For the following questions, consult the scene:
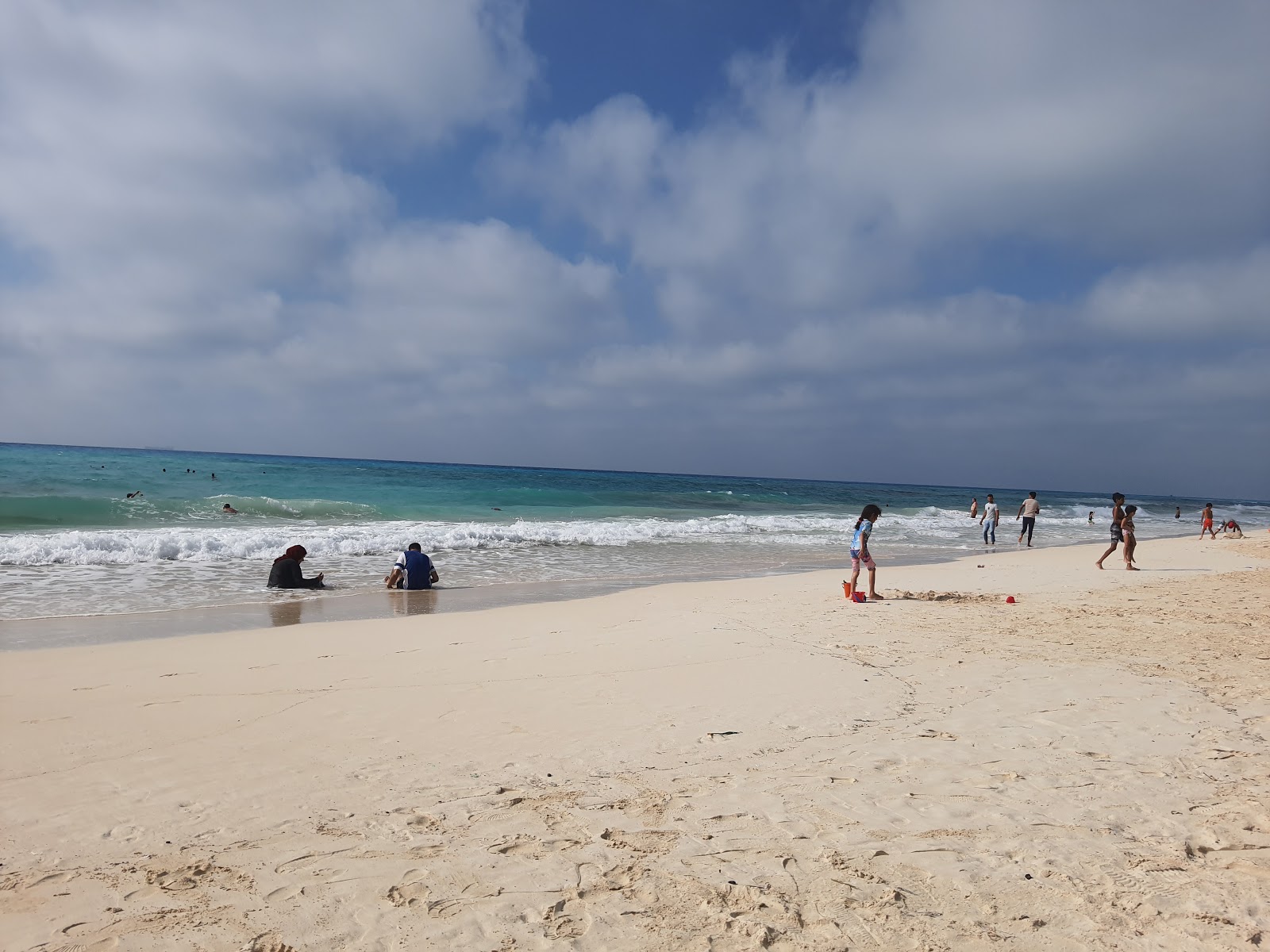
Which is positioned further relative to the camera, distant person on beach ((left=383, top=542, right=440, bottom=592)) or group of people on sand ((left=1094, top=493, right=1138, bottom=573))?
group of people on sand ((left=1094, top=493, right=1138, bottom=573))

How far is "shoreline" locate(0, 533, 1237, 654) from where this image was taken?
868 centimetres

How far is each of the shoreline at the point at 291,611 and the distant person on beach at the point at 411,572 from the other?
230 mm

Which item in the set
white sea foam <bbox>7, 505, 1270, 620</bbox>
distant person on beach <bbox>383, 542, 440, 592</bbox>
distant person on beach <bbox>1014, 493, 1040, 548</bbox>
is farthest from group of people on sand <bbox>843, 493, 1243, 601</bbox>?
distant person on beach <bbox>383, 542, 440, 592</bbox>

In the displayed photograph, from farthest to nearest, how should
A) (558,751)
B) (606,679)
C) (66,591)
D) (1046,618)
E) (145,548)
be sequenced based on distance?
(145,548) < (66,591) < (1046,618) < (606,679) < (558,751)

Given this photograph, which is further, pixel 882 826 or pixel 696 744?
pixel 696 744

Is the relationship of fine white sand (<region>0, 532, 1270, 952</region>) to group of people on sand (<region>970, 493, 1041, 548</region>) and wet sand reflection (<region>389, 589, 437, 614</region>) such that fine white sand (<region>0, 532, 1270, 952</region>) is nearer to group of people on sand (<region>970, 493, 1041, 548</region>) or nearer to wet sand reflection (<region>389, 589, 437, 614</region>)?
wet sand reflection (<region>389, 589, 437, 614</region>)

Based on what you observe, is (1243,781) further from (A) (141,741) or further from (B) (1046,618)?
(A) (141,741)

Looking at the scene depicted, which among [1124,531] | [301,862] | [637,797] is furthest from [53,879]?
[1124,531]

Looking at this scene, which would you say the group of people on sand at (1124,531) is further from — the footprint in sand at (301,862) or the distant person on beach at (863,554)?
the footprint in sand at (301,862)

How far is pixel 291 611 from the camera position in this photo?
10.6 meters

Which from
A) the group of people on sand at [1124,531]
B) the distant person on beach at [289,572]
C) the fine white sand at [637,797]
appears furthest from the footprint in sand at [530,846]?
the group of people on sand at [1124,531]

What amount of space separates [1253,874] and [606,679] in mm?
4550

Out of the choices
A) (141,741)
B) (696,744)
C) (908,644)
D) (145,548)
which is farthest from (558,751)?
(145,548)

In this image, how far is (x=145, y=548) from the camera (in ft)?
50.6
